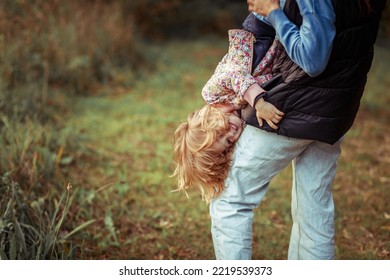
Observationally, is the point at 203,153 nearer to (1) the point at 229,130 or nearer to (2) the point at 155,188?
(1) the point at 229,130

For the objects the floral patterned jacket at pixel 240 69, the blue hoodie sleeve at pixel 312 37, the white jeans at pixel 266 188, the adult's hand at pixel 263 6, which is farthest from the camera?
the white jeans at pixel 266 188

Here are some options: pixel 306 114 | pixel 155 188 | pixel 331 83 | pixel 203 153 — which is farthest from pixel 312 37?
pixel 155 188

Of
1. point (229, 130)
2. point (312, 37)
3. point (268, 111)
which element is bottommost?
point (229, 130)

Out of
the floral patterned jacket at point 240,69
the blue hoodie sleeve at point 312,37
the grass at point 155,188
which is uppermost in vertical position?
the blue hoodie sleeve at point 312,37

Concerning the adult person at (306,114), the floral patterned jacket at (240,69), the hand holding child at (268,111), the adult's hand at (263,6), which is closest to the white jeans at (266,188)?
the adult person at (306,114)

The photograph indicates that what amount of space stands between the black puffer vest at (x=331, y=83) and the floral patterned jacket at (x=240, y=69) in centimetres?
5

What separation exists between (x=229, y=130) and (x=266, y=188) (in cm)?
32

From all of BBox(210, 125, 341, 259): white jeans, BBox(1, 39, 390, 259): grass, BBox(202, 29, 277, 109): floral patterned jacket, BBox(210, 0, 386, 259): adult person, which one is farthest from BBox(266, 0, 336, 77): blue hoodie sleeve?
BBox(1, 39, 390, 259): grass

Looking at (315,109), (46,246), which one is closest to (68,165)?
(46,246)

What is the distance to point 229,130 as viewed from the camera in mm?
2266

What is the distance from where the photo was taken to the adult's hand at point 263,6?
194cm

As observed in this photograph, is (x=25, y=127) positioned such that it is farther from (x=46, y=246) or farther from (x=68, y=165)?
(x=46, y=246)

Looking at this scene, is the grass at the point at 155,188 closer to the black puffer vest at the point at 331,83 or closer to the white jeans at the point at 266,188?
the white jeans at the point at 266,188

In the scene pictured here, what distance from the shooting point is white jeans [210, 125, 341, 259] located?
85.3 inches
